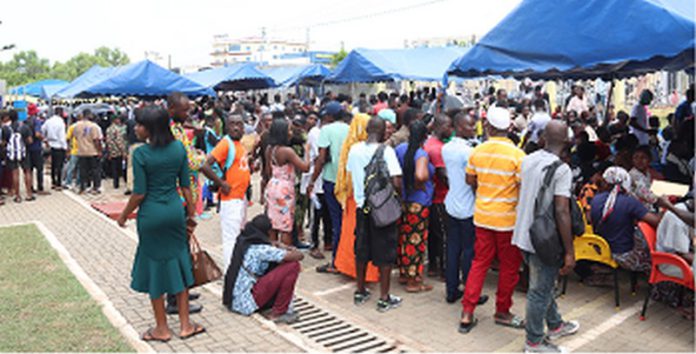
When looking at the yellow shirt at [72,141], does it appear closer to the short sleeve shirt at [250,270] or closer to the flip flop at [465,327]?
the short sleeve shirt at [250,270]

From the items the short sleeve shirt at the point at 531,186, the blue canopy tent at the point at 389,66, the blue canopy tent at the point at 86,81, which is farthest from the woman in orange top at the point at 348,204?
the blue canopy tent at the point at 86,81

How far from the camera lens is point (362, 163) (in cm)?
559

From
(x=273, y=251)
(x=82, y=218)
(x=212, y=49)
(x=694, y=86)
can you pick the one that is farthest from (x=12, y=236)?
(x=212, y=49)

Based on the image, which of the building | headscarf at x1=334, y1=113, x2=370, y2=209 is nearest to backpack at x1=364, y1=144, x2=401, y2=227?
headscarf at x1=334, y1=113, x2=370, y2=209

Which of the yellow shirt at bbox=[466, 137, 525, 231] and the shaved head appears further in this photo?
the yellow shirt at bbox=[466, 137, 525, 231]

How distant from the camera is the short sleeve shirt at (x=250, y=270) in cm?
524

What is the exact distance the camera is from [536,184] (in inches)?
167

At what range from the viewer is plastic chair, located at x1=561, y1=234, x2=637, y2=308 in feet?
17.9

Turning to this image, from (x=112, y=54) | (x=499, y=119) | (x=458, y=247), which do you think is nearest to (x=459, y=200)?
(x=458, y=247)

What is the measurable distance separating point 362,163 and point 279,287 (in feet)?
4.41

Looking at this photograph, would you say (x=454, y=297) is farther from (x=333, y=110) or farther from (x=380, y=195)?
(x=333, y=110)

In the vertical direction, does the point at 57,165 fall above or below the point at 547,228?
below

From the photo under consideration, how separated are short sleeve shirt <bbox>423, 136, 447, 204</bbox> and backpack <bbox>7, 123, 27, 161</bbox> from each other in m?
9.36

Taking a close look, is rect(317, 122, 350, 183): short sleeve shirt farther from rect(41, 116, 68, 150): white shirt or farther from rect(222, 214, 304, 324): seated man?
rect(41, 116, 68, 150): white shirt
